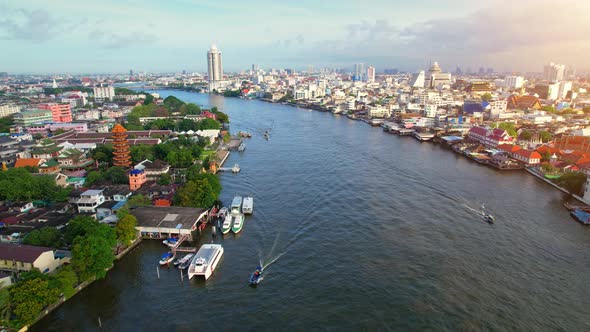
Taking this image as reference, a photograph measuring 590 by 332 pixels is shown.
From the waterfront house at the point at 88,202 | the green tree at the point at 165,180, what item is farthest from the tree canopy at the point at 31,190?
the green tree at the point at 165,180

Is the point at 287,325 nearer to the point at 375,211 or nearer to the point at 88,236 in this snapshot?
the point at 88,236

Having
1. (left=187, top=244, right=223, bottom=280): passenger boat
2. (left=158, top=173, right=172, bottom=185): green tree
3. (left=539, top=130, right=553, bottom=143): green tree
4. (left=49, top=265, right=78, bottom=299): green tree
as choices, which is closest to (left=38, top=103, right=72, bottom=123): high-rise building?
(left=158, top=173, right=172, bottom=185): green tree

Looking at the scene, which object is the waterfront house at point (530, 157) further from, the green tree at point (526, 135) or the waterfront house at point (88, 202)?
the waterfront house at point (88, 202)

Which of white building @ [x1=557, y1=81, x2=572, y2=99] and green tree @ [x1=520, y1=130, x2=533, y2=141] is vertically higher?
white building @ [x1=557, y1=81, x2=572, y2=99]

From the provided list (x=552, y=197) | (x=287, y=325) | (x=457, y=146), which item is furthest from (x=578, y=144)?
(x=287, y=325)

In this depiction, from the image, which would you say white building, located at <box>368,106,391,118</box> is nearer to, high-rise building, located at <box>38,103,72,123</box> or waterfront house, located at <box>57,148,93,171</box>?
waterfront house, located at <box>57,148,93,171</box>

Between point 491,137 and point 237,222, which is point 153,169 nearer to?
point 237,222
